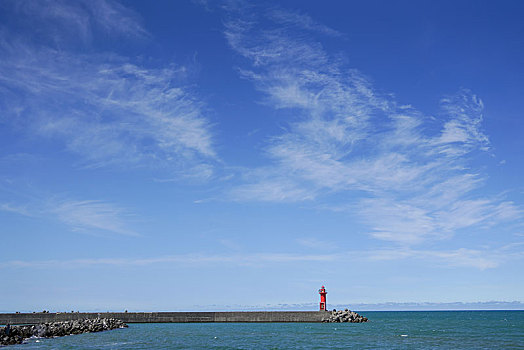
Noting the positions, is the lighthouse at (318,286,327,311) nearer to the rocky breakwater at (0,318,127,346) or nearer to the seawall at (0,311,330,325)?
the seawall at (0,311,330,325)

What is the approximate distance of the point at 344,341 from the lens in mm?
40688

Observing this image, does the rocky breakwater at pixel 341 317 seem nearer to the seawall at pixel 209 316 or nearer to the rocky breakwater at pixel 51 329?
the seawall at pixel 209 316

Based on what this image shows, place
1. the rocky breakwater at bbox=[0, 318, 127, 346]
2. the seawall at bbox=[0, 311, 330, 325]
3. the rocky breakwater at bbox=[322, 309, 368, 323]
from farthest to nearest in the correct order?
1. the rocky breakwater at bbox=[322, 309, 368, 323]
2. the seawall at bbox=[0, 311, 330, 325]
3. the rocky breakwater at bbox=[0, 318, 127, 346]

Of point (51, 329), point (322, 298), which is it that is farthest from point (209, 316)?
point (51, 329)

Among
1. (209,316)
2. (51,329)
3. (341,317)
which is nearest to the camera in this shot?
(51,329)

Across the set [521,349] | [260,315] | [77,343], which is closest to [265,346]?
[77,343]

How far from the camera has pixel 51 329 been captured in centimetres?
4472

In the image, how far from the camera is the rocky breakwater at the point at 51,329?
36.9 m

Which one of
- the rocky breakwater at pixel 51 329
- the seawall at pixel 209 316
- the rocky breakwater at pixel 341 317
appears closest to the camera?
the rocky breakwater at pixel 51 329

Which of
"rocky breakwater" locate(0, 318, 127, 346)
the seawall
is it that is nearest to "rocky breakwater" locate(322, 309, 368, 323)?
the seawall

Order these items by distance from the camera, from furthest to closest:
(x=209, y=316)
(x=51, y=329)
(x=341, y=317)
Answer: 1. (x=209, y=316)
2. (x=341, y=317)
3. (x=51, y=329)

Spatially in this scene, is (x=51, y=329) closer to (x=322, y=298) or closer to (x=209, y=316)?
(x=209, y=316)

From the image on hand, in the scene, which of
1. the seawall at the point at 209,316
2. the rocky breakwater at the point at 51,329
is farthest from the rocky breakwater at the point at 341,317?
the rocky breakwater at the point at 51,329

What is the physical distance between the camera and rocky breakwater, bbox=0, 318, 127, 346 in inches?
1453
